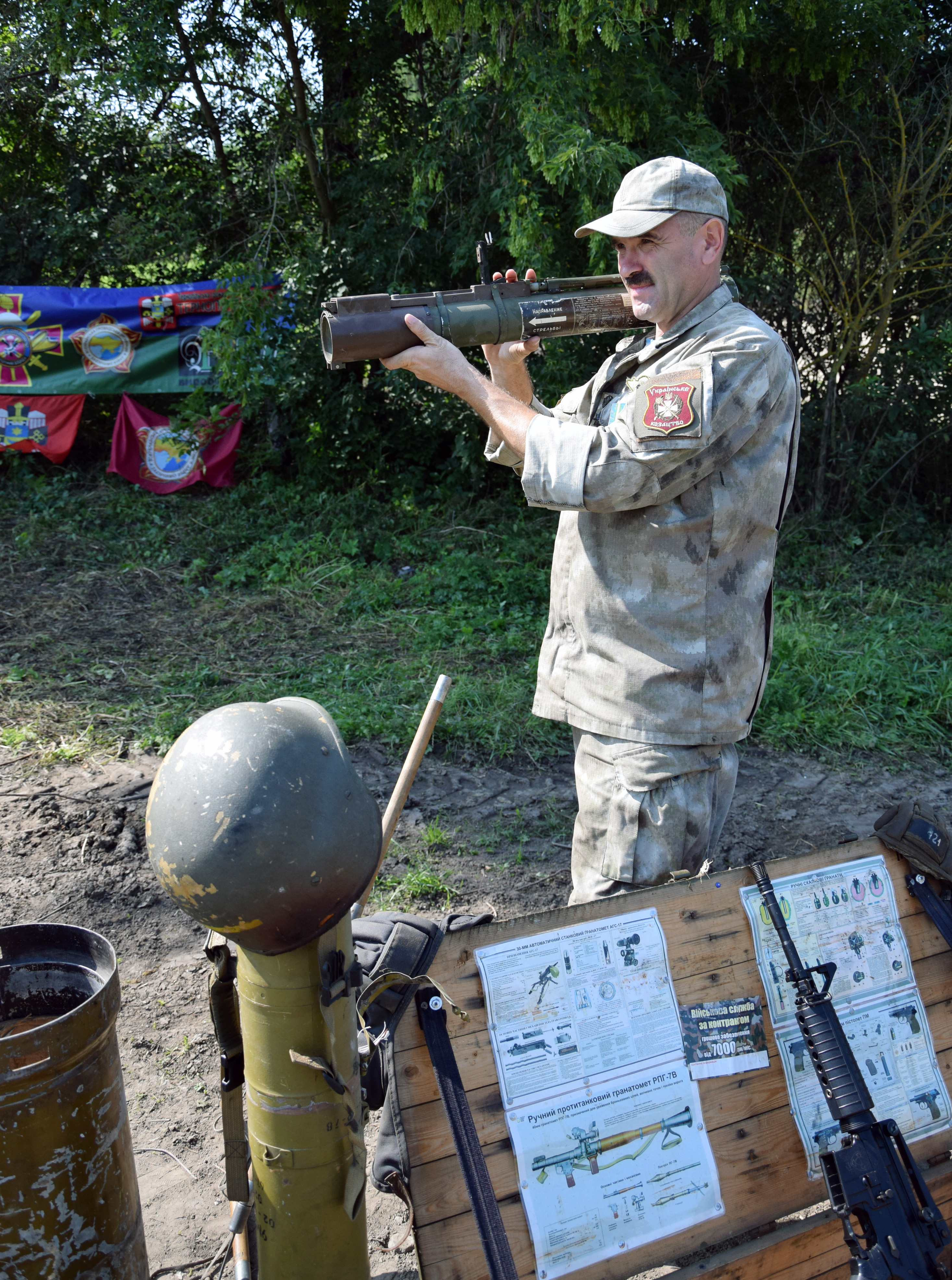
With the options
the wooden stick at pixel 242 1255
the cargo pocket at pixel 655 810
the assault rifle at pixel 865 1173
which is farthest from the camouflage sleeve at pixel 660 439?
the wooden stick at pixel 242 1255

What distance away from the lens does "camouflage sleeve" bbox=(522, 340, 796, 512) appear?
6.52 ft

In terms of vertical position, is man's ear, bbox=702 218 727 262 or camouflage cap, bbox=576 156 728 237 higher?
camouflage cap, bbox=576 156 728 237

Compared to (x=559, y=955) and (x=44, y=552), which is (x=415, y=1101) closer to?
(x=559, y=955)

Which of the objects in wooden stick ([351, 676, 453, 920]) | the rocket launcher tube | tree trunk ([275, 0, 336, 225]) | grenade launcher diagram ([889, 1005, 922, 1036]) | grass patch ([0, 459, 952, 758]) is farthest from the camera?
tree trunk ([275, 0, 336, 225])

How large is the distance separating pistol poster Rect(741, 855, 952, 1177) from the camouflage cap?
4.78 ft

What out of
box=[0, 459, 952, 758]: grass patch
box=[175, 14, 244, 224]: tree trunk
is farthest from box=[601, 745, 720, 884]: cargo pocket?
box=[175, 14, 244, 224]: tree trunk

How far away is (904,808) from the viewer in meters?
2.28

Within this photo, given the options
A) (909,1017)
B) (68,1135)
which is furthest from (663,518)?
(68,1135)

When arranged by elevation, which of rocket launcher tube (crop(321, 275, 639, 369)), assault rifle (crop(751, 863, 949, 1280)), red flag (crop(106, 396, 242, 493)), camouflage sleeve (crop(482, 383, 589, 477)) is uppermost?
red flag (crop(106, 396, 242, 493))

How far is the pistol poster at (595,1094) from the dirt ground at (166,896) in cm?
57

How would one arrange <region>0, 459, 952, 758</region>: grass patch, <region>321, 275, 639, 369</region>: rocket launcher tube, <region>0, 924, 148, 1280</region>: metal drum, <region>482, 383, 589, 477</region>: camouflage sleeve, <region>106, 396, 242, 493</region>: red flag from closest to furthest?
<region>0, 924, 148, 1280</region>: metal drum → <region>321, 275, 639, 369</region>: rocket launcher tube → <region>482, 383, 589, 477</region>: camouflage sleeve → <region>0, 459, 952, 758</region>: grass patch → <region>106, 396, 242, 493</region>: red flag

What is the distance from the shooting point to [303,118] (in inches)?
303

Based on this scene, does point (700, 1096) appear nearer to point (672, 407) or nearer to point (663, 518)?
point (663, 518)

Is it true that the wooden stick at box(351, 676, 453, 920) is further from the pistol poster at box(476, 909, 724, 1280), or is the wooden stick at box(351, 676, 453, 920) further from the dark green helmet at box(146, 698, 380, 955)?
the dark green helmet at box(146, 698, 380, 955)
